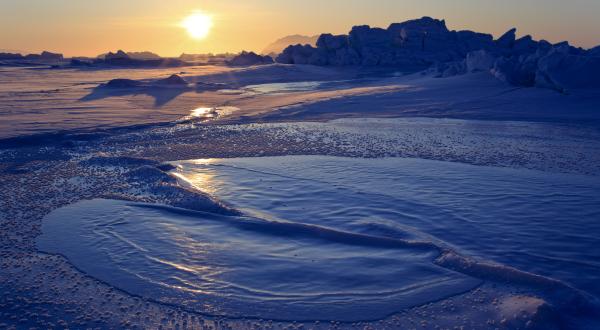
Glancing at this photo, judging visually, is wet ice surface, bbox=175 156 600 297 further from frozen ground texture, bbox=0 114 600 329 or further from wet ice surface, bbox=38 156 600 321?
frozen ground texture, bbox=0 114 600 329

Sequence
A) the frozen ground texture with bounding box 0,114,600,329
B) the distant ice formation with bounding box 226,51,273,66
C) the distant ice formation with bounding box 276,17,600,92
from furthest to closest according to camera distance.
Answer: the distant ice formation with bounding box 226,51,273,66 → the distant ice formation with bounding box 276,17,600,92 → the frozen ground texture with bounding box 0,114,600,329

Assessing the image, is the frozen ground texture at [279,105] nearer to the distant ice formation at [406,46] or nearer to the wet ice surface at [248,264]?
the wet ice surface at [248,264]

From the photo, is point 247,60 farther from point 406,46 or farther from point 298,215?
point 298,215

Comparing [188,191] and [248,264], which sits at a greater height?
[188,191]

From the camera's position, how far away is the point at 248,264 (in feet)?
12.4

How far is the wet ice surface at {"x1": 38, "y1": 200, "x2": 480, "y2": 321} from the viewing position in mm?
3205

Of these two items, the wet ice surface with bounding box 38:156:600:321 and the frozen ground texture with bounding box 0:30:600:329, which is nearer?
the frozen ground texture with bounding box 0:30:600:329

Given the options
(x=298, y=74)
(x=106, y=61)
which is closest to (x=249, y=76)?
(x=298, y=74)

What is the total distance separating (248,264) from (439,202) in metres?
2.45

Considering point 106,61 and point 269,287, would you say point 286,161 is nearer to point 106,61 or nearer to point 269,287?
point 269,287

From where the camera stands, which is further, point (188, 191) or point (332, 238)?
point (188, 191)

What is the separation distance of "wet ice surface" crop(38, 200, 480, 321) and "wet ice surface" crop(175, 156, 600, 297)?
366mm

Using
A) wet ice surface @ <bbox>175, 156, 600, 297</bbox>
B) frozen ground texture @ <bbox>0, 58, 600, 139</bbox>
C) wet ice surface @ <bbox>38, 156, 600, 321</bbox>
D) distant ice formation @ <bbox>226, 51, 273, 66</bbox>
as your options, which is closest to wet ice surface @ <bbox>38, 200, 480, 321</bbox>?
wet ice surface @ <bbox>38, 156, 600, 321</bbox>

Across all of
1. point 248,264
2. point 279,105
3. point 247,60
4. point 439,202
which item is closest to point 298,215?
point 248,264
